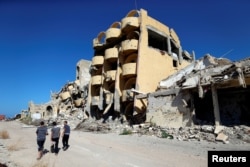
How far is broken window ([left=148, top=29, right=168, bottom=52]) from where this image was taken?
32.1m

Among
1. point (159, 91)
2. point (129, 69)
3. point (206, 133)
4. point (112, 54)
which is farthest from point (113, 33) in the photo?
point (206, 133)

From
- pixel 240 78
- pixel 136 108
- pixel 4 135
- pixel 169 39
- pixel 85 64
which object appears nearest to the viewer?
pixel 240 78

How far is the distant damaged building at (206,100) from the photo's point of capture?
1595 centimetres

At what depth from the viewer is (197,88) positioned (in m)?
17.1

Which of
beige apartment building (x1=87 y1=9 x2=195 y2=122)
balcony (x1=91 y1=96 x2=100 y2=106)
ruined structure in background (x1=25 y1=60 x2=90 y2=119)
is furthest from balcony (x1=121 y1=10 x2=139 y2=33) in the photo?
ruined structure in background (x1=25 y1=60 x2=90 y2=119)

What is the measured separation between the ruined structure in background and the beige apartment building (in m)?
8.88

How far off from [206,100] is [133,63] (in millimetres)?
10976

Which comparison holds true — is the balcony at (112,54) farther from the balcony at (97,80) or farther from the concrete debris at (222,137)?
the concrete debris at (222,137)

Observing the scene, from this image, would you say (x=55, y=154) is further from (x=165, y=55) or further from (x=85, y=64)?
(x=85, y=64)

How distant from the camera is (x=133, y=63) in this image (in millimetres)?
27969

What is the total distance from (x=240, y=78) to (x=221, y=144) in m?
4.81

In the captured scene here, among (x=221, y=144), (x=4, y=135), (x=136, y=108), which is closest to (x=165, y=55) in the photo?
(x=136, y=108)

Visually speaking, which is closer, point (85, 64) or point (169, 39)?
point (169, 39)

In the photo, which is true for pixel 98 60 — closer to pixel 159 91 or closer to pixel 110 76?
pixel 110 76
